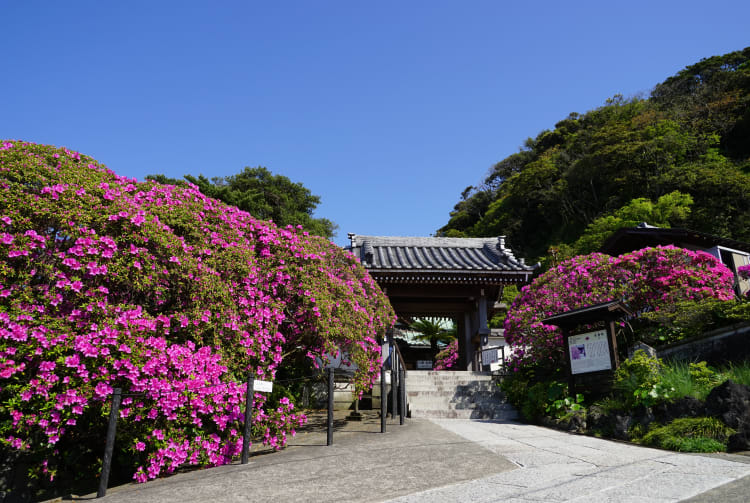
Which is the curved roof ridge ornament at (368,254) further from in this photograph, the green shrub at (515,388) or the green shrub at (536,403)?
the green shrub at (536,403)

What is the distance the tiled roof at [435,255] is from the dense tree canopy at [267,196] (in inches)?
435

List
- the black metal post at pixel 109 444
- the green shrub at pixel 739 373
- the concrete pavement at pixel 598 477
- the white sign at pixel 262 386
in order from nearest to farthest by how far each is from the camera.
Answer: the concrete pavement at pixel 598 477 → the black metal post at pixel 109 444 → the white sign at pixel 262 386 → the green shrub at pixel 739 373

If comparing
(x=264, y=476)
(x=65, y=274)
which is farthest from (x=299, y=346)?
(x=65, y=274)

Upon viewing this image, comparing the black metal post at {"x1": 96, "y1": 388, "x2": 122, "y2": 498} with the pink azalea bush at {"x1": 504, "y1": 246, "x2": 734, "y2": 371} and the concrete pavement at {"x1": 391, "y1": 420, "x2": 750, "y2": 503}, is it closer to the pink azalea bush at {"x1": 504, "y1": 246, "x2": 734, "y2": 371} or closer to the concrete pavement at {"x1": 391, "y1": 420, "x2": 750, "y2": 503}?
the concrete pavement at {"x1": 391, "y1": 420, "x2": 750, "y2": 503}

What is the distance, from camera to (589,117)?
Answer: 4309 cm

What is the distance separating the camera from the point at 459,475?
480cm

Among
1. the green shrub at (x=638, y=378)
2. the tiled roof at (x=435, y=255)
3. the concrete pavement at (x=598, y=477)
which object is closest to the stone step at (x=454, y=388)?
the tiled roof at (x=435, y=255)

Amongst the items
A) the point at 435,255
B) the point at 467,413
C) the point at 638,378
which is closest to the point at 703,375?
the point at 638,378

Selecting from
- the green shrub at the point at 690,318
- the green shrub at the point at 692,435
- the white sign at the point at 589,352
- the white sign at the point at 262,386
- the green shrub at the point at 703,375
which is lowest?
the green shrub at the point at 692,435

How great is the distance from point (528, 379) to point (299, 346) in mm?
6768

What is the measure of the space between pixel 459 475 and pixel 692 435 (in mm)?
3799

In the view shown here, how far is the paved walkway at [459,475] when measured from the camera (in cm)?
398

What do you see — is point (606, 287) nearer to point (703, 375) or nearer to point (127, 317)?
point (703, 375)

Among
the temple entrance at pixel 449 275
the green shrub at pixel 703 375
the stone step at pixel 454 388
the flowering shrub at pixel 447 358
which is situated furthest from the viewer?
the flowering shrub at pixel 447 358
